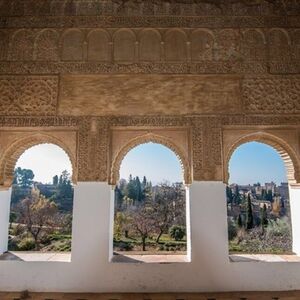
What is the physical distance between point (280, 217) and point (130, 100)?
27.5ft

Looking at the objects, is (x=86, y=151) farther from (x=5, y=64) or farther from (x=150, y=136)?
(x=5, y=64)

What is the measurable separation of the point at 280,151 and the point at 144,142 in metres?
2.36

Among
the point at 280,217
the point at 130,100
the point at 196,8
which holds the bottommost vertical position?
the point at 280,217

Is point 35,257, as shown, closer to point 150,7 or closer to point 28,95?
point 28,95

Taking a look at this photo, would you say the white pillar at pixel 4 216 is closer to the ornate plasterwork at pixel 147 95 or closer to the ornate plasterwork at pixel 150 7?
the ornate plasterwork at pixel 147 95

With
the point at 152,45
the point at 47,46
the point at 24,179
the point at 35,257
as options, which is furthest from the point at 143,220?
the point at 24,179

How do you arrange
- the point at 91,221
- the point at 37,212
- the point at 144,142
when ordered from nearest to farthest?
the point at 91,221, the point at 144,142, the point at 37,212

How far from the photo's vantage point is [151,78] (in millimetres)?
4969

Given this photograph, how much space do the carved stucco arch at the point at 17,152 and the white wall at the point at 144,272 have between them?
3.85 feet

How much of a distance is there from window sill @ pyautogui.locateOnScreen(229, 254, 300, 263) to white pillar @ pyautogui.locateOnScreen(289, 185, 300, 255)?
0.19 meters

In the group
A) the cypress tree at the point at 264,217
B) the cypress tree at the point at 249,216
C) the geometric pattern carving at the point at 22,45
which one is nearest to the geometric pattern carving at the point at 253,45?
the geometric pattern carving at the point at 22,45

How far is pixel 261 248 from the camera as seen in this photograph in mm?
7699

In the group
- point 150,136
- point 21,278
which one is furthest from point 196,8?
point 21,278

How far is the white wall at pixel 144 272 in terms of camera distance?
4.39 m
